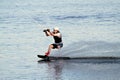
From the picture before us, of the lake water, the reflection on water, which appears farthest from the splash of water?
the reflection on water

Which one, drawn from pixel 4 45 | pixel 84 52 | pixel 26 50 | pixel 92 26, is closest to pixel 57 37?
pixel 84 52

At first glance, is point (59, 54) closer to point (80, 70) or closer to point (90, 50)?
point (90, 50)

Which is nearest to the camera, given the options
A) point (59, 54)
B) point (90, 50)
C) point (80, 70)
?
point (80, 70)

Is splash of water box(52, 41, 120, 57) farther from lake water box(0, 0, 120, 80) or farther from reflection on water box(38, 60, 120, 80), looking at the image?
reflection on water box(38, 60, 120, 80)

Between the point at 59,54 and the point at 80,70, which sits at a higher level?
the point at 59,54

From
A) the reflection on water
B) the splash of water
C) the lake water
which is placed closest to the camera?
the reflection on water

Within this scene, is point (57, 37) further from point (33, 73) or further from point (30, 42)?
point (30, 42)

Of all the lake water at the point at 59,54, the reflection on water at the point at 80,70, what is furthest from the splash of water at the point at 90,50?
the reflection on water at the point at 80,70

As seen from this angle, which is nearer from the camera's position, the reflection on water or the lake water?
the reflection on water

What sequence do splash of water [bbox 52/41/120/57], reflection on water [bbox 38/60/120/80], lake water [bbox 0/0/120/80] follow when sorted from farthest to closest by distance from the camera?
splash of water [bbox 52/41/120/57], lake water [bbox 0/0/120/80], reflection on water [bbox 38/60/120/80]

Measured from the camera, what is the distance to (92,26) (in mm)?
42000

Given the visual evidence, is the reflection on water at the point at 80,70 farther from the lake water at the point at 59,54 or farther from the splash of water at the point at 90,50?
the splash of water at the point at 90,50

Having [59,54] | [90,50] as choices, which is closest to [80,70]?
[59,54]

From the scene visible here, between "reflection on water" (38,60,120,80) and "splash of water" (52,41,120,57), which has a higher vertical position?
"splash of water" (52,41,120,57)
